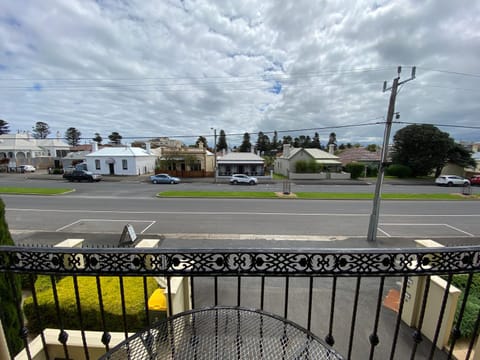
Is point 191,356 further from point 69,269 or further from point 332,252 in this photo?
point 332,252

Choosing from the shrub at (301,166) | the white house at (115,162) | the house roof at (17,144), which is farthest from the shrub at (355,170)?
the house roof at (17,144)

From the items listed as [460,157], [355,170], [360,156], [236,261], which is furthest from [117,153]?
[460,157]

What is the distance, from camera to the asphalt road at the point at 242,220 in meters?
8.66

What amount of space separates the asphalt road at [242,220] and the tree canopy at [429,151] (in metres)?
19.9

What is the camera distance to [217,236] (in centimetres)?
871

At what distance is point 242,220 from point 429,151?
1409 inches

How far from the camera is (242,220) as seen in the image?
Result: 10922 mm

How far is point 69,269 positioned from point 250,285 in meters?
4.52

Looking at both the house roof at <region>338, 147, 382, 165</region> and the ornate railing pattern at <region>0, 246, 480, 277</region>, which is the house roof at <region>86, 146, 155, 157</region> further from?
the house roof at <region>338, 147, 382, 165</region>

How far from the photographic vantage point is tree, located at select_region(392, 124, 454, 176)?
31766mm

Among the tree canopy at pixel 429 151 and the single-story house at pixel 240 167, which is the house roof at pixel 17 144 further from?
the tree canopy at pixel 429 151

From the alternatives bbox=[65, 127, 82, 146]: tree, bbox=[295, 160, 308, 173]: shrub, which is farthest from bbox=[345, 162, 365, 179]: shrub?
bbox=[65, 127, 82, 146]: tree

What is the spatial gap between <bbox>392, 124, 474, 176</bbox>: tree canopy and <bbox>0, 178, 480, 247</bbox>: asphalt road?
65.3 feet

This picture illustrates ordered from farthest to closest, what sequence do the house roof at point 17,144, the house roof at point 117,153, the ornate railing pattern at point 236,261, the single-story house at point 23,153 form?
the house roof at point 17,144
the single-story house at point 23,153
the house roof at point 117,153
the ornate railing pattern at point 236,261
